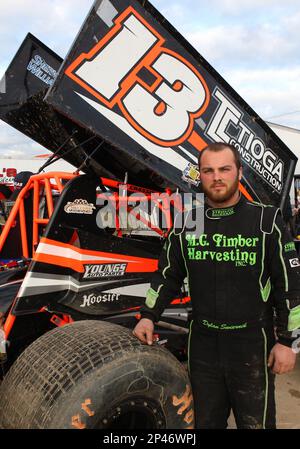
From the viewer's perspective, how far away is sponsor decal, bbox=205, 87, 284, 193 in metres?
2.62

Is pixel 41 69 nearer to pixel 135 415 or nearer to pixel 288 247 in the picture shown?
pixel 288 247

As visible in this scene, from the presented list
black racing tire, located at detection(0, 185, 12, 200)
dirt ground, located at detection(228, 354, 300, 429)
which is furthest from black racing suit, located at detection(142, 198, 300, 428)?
black racing tire, located at detection(0, 185, 12, 200)

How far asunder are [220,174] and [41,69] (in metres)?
1.96

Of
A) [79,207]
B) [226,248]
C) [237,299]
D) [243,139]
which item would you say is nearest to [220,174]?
[226,248]

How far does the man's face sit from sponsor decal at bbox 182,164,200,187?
0.70 metres

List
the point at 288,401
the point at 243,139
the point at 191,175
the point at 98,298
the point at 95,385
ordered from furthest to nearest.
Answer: the point at 288,401 < the point at 243,139 < the point at 191,175 < the point at 98,298 < the point at 95,385

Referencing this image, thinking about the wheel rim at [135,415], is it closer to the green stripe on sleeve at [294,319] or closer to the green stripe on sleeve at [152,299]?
the green stripe on sleeve at [152,299]

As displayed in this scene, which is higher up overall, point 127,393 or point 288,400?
point 127,393

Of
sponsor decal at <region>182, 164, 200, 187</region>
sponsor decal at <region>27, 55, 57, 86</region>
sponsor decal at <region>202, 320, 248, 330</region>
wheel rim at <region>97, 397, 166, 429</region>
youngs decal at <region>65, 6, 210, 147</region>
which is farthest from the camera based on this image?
sponsor decal at <region>27, 55, 57, 86</region>

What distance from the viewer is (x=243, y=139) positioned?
9.09 feet

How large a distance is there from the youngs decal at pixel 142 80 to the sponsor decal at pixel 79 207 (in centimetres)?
51

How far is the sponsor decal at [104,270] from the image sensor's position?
2.32 meters

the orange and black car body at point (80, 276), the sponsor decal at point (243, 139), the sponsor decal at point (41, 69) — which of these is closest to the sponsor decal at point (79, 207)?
the orange and black car body at point (80, 276)

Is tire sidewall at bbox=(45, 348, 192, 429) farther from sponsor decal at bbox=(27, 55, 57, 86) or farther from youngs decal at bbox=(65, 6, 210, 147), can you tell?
sponsor decal at bbox=(27, 55, 57, 86)
